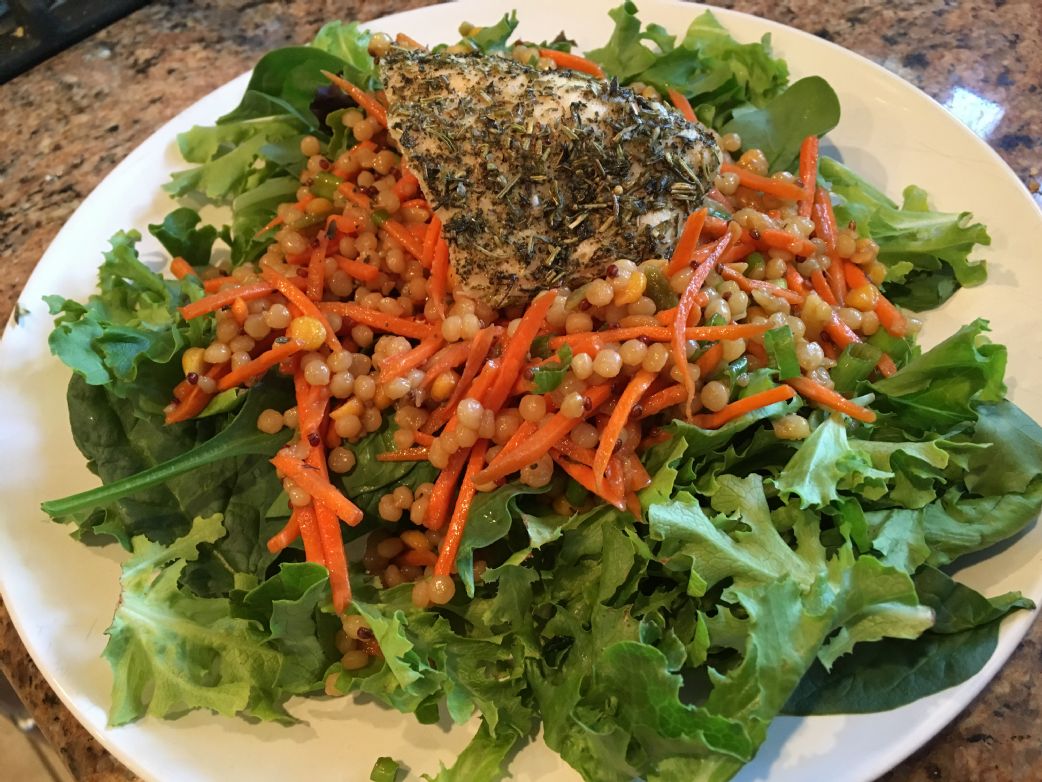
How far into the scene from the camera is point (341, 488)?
6.59 feet

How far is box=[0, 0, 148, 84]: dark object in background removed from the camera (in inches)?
142

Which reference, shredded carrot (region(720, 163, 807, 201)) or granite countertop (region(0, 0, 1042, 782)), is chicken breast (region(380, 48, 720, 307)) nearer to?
shredded carrot (region(720, 163, 807, 201))

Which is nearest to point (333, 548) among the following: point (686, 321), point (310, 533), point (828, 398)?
point (310, 533)

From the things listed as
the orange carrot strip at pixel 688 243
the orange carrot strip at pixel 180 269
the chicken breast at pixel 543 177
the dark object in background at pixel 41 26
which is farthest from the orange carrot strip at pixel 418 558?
the dark object in background at pixel 41 26

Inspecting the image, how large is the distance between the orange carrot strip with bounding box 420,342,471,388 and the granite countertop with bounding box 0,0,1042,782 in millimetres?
1893

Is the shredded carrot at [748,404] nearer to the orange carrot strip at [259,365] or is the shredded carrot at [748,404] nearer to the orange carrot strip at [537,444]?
the orange carrot strip at [537,444]

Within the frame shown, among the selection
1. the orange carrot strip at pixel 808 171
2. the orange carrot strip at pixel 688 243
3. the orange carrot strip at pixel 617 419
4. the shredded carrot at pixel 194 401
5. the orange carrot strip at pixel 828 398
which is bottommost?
the shredded carrot at pixel 194 401

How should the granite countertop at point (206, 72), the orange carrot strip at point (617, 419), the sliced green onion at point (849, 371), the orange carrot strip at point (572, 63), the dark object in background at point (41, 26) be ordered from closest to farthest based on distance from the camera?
the orange carrot strip at point (617, 419) → the sliced green onion at point (849, 371) → the orange carrot strip at point (572, 63) → the granite countertop at point (206, 72) → the dark object in background at point (41, 26)

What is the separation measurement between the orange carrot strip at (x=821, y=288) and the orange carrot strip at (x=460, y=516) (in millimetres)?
983

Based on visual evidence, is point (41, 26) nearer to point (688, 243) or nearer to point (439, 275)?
point (439, 275)

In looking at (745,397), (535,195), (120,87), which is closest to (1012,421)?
(745,397)

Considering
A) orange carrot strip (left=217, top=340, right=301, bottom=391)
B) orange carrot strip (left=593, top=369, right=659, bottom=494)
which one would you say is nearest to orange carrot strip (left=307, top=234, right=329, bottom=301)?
orange carrot strip (left=217, top=340, right=301, bottom=391)

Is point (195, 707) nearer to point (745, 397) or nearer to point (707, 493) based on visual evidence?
point (707, 493)

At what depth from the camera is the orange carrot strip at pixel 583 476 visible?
67.9 inches
